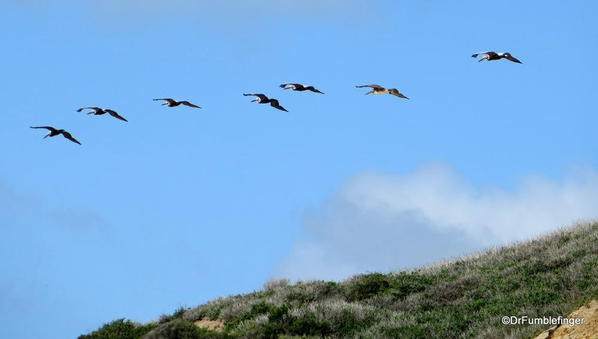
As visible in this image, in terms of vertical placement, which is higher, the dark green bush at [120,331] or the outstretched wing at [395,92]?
the outstretched wing at [395,92]

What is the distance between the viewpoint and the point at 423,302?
26.1 metres

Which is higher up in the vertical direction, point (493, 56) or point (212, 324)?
point (493, 56)

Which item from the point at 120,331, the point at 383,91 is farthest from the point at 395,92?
the point at 120,331

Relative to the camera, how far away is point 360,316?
24.8m

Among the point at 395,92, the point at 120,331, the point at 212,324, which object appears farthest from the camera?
the point at 212,324

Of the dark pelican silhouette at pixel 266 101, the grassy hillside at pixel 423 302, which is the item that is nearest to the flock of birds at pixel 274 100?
the dark pelican silhouette at pixel 266 101

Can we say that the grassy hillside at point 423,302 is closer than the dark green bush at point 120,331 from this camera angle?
Yes

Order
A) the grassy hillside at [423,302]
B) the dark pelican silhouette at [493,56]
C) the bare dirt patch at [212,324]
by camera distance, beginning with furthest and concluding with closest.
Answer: the bare dirt patch at [212,324], the grassy hillside at [423,302], the dark pelican silhouette at [493,56]

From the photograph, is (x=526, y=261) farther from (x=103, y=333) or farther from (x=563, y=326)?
(x=103, y=333)

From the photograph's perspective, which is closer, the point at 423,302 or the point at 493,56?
the point at 493,56

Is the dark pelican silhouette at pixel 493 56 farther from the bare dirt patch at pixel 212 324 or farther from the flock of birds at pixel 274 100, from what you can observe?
the bare dirt patch at pixel 212 324

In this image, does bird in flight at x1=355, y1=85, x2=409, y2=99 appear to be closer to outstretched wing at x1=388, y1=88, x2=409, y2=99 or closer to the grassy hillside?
outstretched wing at x1=388, y1=88, x2=409, y2=99

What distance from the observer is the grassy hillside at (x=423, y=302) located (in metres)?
22.6

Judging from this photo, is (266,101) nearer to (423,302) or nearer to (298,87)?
(298,87)
